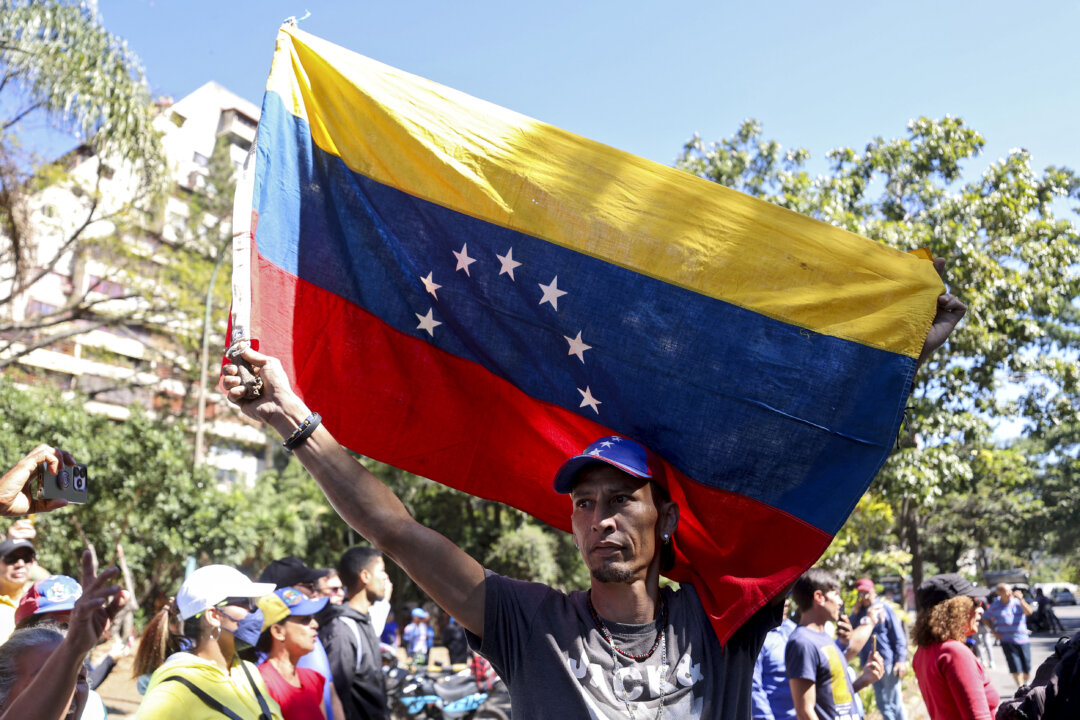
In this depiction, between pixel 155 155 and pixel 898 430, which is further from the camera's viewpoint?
pixel 155 155

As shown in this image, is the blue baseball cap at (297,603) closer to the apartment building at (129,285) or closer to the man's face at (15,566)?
the man's face at (15,566)

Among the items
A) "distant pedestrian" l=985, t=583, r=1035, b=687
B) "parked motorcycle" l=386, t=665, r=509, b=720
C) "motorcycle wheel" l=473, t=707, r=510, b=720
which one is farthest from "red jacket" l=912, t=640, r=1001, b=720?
"distant pedestrian" l=985, t=583, r=1035, b=687

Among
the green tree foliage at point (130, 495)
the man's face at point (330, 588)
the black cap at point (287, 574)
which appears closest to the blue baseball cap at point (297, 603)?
the black cap at point (287, 574)

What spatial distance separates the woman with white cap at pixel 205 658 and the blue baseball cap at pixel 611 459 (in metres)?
1.88

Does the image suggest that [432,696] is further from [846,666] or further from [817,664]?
[817,664]

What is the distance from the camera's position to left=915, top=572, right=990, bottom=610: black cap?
17.5 ft

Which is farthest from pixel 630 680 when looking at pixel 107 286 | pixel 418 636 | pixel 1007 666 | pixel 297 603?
pixel 107 286

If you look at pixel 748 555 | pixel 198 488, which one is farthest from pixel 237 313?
pixel 198 488

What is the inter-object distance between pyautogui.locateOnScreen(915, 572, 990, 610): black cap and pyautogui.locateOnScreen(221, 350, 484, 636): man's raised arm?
3773mm

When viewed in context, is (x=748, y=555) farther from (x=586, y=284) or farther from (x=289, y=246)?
(x=289, y=246)

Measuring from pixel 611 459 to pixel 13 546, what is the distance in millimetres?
3925

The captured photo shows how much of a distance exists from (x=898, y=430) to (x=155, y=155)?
52.5 feet

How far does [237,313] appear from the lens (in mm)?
2754

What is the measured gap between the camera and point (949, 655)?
16.5ft
